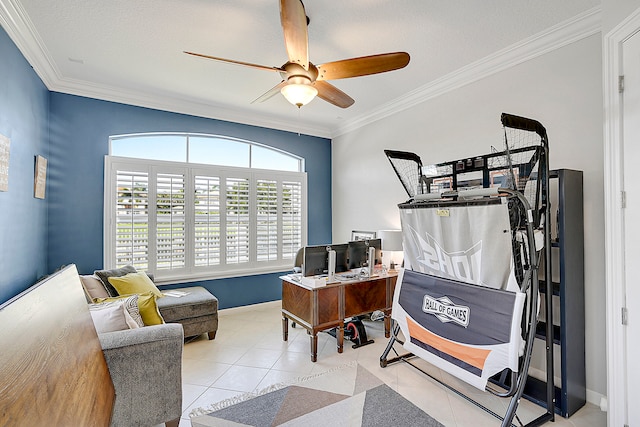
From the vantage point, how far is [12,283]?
8.45ft

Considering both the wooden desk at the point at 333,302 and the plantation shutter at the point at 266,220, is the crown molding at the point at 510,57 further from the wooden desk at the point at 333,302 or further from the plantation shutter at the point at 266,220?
the wooden desk at the point at 333,302

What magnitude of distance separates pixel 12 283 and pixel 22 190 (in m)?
0.83

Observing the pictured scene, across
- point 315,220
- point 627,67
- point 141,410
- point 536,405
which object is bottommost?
point 536,405

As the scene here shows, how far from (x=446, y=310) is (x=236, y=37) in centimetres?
288

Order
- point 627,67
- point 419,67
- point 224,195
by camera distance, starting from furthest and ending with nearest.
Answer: point 224,195
point 419,67
point 627,67

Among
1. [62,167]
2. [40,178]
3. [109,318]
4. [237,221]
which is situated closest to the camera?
[109,318]

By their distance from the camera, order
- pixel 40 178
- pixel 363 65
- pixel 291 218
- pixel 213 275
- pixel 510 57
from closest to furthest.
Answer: pixel 363 65 → pixel 510 57 → pixel 40 178 → pixel 213 275 → pixel 291 218

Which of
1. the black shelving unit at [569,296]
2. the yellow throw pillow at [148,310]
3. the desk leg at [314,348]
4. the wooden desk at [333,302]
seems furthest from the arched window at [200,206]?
the black shelving unit at [569,296]

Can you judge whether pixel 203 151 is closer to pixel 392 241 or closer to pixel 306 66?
pixel 306 66

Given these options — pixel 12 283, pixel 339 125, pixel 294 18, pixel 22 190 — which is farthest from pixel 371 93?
pixel 12 283

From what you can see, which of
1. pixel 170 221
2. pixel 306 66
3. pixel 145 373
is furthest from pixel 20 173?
pixel 306 66

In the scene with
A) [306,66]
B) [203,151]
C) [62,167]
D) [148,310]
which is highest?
[306,66]

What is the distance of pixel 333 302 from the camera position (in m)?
3.25

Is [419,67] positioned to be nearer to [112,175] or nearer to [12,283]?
[112,175]
